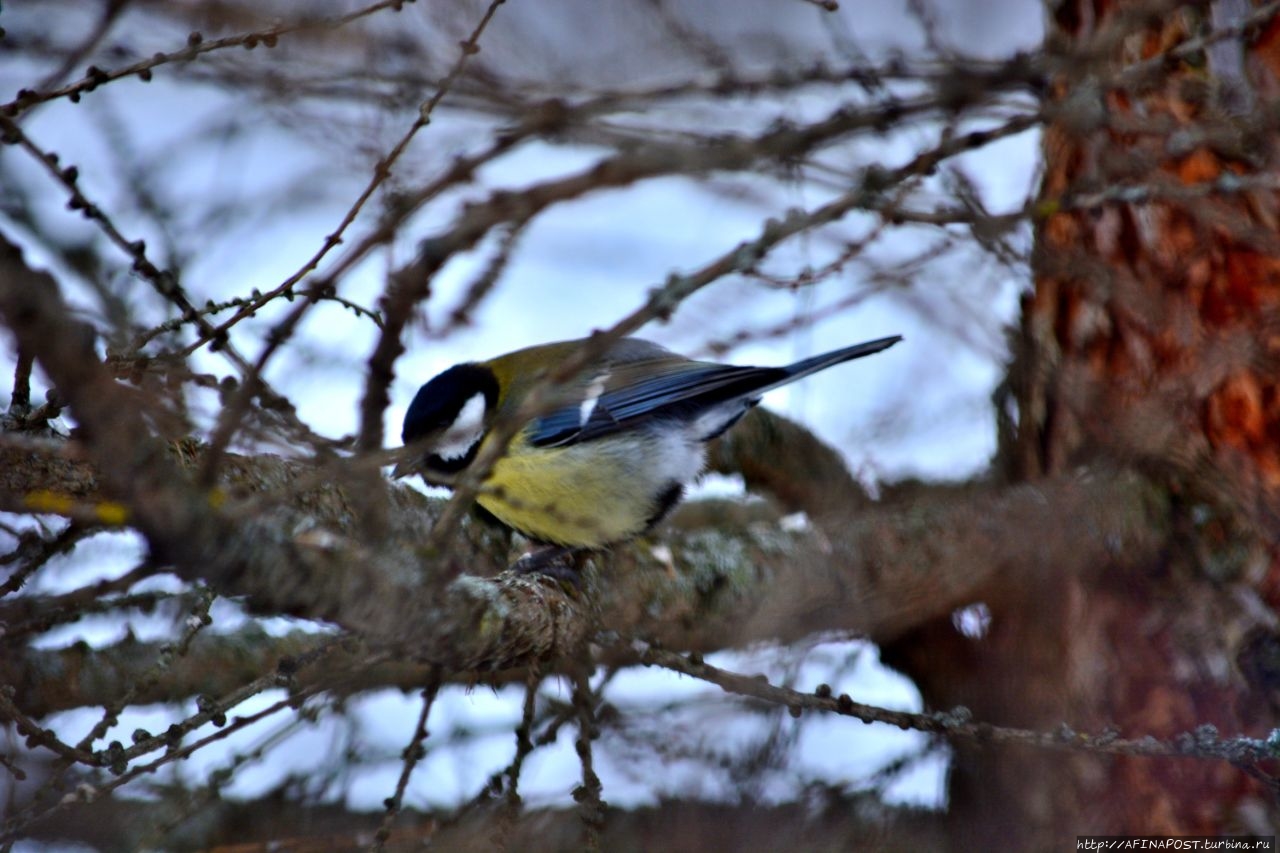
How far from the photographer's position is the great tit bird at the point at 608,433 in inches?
112

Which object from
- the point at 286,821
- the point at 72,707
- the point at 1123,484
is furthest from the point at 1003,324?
the point at 72,707

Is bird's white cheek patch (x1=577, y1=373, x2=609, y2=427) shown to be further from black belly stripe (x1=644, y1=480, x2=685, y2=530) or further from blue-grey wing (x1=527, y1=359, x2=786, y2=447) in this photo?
black belly stripe (x1=644, y1=480, x2=685, y2=530)

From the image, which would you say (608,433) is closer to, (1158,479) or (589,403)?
(589,403)

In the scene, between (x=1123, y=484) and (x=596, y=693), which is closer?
(x=596, y=693)

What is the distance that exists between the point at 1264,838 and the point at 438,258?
273 cm

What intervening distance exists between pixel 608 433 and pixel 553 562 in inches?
18.1

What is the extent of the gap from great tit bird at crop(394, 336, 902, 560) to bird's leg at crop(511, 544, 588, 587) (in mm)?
18

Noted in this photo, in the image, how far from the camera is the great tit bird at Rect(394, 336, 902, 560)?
2838mm

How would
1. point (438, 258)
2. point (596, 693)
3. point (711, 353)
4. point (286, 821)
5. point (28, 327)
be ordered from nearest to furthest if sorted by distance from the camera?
point (28, 327), point (438, 258), point (711, 353), point (596, 693), point (286, 821)

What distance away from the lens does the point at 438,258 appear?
954 mm

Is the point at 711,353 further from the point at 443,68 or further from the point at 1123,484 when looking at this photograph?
the point at 1123,484

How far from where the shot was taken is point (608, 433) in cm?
300

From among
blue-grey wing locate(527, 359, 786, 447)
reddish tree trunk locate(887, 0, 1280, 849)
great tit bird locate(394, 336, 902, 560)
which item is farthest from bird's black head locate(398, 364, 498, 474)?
reddish tree trunk locate(887, 0, 1280, 849)

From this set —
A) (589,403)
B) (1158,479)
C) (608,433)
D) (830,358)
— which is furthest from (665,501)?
(1158,479)
